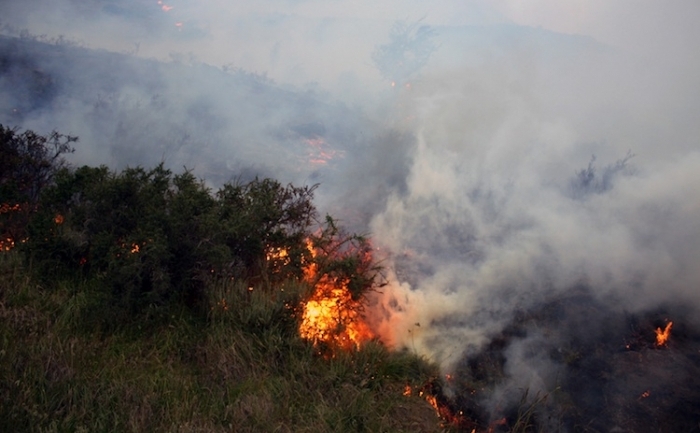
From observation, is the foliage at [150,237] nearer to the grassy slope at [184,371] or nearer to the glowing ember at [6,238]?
the grassy slope at [184,371]

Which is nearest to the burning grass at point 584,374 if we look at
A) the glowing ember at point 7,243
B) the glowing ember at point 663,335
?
the glowing ember at point 663,335

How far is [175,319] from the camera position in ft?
12.8

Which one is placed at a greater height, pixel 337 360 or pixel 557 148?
pixel 557 148

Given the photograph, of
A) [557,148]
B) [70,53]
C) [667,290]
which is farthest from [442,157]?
[70,53]

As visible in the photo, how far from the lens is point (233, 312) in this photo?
3916 mm

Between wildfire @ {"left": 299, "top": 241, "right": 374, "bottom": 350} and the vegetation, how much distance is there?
7 centimetres

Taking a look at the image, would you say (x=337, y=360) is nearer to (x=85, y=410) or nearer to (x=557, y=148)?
(x=85, y=410)

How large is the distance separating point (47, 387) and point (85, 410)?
0.29 m

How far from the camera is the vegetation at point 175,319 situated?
3012mm

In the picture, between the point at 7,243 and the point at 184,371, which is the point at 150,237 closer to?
the point at 184,371

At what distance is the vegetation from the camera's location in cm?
301

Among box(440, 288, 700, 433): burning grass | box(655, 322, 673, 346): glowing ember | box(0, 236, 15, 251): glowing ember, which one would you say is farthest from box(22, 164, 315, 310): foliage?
box(655, 322, 673, 346): glowing ember

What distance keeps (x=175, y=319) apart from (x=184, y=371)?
0.56 m

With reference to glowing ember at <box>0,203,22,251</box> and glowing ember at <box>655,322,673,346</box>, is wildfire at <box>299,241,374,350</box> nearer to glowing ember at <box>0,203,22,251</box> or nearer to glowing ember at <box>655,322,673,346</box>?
glowing ember at <box>655,322,673,346</box>
